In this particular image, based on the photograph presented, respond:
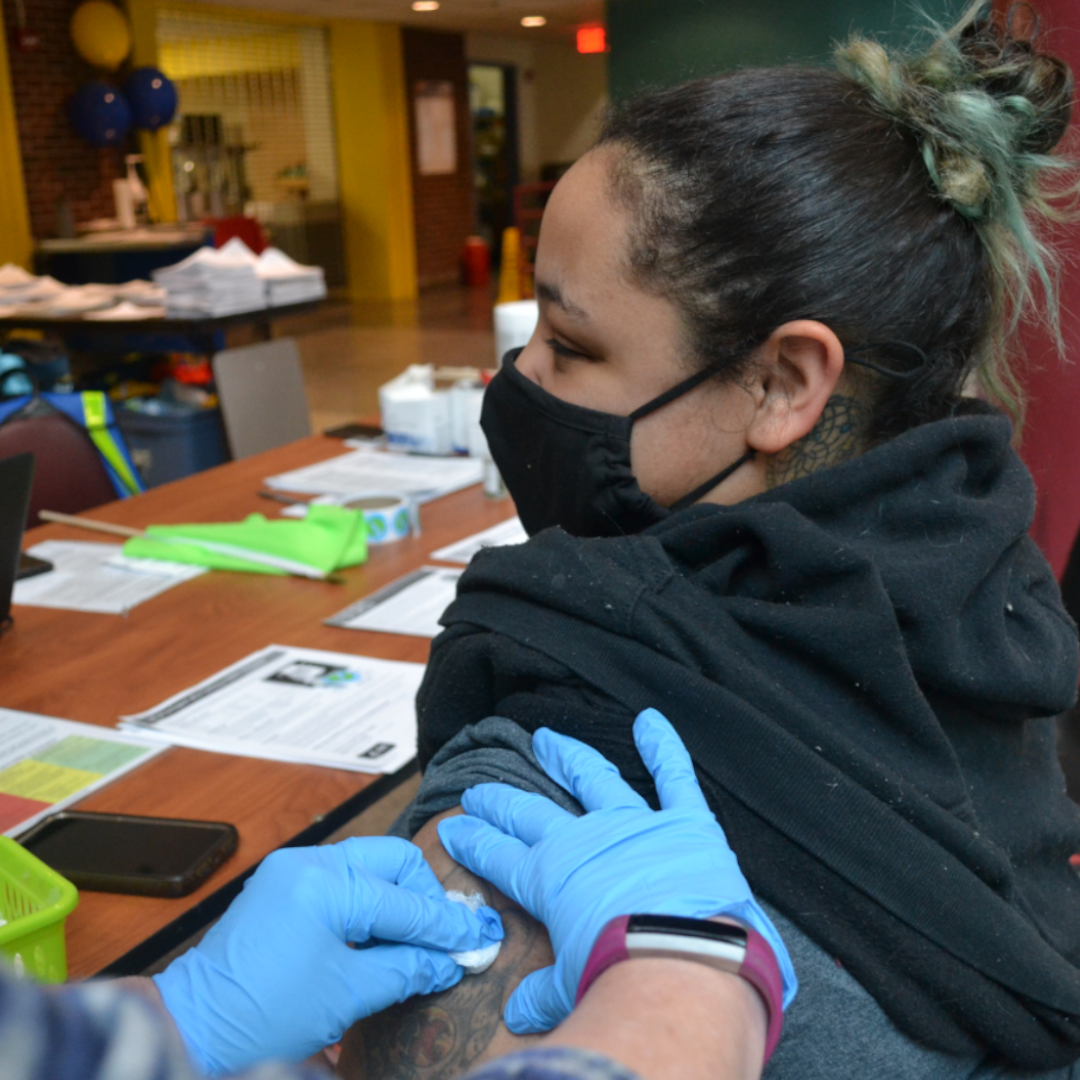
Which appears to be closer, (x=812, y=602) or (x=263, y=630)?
(x=812, y=602)

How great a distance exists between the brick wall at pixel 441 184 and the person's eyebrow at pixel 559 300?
11524 mm

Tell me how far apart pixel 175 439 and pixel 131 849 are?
2.84 meters

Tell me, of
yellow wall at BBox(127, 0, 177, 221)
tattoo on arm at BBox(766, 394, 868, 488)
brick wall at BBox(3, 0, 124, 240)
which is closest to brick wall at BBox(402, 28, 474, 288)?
yellow wall at BBox(127, 0, 177, 221)

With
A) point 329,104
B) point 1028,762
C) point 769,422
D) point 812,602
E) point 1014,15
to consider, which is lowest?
point 1028,762

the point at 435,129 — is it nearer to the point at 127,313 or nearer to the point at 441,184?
the point at 441,184

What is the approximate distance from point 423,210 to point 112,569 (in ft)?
35.8

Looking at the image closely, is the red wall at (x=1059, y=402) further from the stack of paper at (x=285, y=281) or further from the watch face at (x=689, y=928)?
the stack of paper at (x=285, y=281)

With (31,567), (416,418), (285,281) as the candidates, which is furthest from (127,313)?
(31,567)

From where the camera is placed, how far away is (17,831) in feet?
3.58

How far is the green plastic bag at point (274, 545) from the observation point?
1.83m

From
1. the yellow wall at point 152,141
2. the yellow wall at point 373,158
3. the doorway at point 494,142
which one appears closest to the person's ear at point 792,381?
the yellow wall at point 152,141

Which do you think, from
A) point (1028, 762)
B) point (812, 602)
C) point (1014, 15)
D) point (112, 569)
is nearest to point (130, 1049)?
point (812, 602)

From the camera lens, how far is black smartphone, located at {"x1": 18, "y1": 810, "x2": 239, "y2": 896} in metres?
1.02

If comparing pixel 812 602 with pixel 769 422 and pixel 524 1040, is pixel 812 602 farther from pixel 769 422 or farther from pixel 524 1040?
pixel 524 1040
